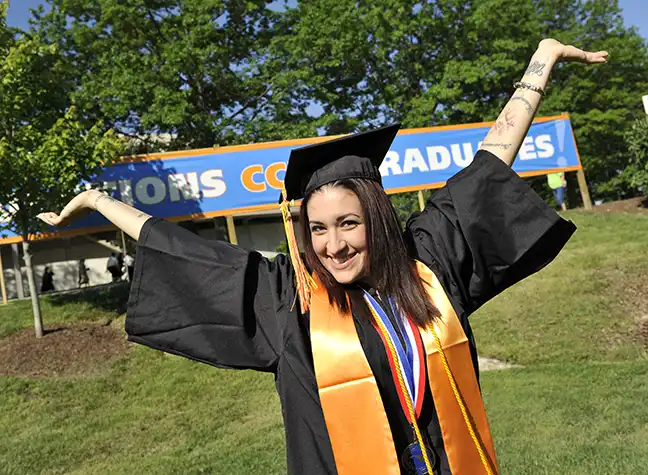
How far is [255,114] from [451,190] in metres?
19.4

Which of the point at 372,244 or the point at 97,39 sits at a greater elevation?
the point at 97,39

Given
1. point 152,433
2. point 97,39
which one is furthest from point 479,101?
point 152,433

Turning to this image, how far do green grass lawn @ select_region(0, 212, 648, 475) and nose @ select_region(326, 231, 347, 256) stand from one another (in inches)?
137

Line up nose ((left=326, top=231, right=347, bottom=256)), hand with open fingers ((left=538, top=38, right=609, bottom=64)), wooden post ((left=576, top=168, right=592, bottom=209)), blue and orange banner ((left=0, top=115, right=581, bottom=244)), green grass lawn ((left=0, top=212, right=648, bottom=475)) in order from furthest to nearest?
wooden post ((left=576, top=168, right=592, bottom=209)) → blue and orange banner ((left=0, top=115, right=581, bottom=244)) → green grass lawn ((left=0, top=212, right=648, bottom=475)) → hand with open fingers ((left=538, top=38, right=609, bottom=64)) → nose ((left=326, top=231, right=347, bottom=256))

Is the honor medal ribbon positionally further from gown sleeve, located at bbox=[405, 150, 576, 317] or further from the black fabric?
the black fabric

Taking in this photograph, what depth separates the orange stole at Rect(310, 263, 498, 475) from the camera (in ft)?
5.40

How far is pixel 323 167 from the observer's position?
6.37ft

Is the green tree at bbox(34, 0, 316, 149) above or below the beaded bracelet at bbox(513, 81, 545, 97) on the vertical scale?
above

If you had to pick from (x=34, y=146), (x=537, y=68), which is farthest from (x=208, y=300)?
(x=34, y=146)

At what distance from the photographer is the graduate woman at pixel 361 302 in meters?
1.69

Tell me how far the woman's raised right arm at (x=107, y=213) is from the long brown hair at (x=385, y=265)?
60 centimetres

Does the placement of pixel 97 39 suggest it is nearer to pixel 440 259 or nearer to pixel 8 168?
pixel 8 168

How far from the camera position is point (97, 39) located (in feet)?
66.9

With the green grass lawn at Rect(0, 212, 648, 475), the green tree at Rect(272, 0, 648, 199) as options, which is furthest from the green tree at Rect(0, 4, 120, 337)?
the green tree at Rect(272, 0, 648, 199)
